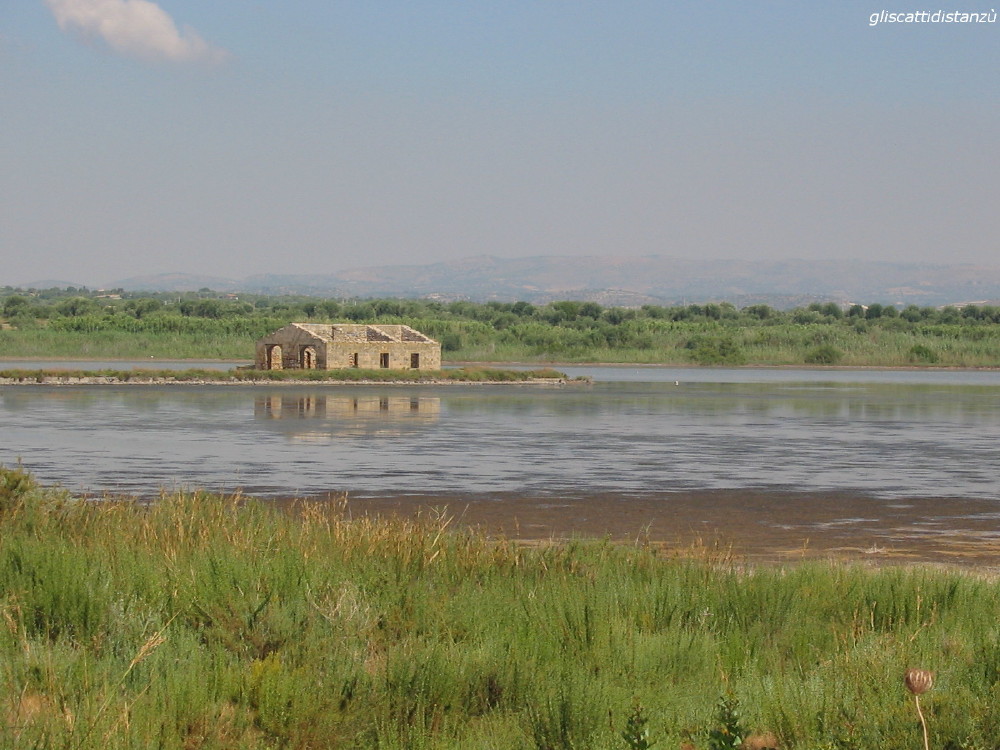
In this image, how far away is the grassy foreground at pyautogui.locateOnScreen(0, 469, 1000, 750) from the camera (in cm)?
587

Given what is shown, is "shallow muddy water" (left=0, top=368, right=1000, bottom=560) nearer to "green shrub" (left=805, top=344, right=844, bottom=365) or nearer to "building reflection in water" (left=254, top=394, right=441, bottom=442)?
"building reflection in water" (left=254, top=394, right=441, bottom=442)

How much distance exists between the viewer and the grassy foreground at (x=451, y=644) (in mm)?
5871

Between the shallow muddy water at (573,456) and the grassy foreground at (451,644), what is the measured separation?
397cm

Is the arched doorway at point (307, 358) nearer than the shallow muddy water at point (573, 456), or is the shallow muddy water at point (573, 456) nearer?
the shallow muddy water at point (573, 456)

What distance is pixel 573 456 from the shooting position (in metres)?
25.2

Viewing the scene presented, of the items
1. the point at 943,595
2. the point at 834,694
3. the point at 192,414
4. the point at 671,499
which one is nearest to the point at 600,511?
the point at 671,499

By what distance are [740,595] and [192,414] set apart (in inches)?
1106

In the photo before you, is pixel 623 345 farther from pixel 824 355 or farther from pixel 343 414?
pixel 343 414

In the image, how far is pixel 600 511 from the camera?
1689 centimetres

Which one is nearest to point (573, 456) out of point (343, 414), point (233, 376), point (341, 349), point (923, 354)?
point (343, 414)

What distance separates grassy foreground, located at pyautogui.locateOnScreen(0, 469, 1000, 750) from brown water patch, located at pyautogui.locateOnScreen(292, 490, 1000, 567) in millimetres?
3659

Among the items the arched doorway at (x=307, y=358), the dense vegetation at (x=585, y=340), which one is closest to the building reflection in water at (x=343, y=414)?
the arched doorway at (x=307, y=358)

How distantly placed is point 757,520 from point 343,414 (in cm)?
2136

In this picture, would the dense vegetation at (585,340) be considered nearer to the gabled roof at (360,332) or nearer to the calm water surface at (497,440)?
the gabled roof at (360,332)
